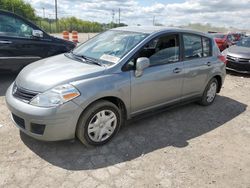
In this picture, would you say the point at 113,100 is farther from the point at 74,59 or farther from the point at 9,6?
the point at 9,6

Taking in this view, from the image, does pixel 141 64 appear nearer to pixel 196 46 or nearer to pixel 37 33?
pixel 196 46

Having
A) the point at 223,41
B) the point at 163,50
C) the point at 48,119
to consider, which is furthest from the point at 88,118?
the point at 223,41

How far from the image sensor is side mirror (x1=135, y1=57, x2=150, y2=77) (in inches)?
143

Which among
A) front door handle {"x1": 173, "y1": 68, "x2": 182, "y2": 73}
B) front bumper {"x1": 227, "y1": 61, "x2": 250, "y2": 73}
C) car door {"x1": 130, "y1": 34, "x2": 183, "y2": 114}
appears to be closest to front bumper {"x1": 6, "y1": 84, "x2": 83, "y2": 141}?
car door {"x1": 130, "y1": 34, "x2": 183, "y2": 114}

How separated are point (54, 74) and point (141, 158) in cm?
163

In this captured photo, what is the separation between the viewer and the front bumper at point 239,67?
879cm

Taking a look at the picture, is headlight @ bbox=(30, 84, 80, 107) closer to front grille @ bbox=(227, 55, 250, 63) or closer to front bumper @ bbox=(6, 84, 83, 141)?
front bumper @ bbox=(6, 84, 83, 141)

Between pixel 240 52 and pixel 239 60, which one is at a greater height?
pixel 240 52

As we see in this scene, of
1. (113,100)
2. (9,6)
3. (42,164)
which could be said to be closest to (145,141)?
(113,100)

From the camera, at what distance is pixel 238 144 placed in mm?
3998

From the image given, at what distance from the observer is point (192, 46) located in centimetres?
479

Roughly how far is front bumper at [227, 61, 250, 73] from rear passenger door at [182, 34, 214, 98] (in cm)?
422

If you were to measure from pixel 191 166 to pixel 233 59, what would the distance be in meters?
6.87

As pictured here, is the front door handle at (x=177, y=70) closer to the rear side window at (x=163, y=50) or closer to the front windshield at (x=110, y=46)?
the rear side window at (x=163, y=50)
